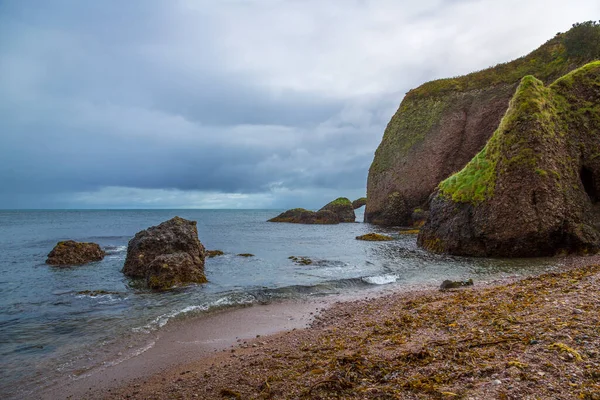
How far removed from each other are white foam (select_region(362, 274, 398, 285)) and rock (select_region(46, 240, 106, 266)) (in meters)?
17.4

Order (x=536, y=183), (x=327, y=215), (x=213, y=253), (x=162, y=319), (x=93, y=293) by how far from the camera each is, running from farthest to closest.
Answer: (x=327, y=215)
(x=213, y=253)
(x=536, y=183)
(x=93, y=293)
(x=162, y=319)

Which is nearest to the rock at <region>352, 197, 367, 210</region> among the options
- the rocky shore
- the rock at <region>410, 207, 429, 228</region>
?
the rock at <region>410, 207, 429, 228</region>

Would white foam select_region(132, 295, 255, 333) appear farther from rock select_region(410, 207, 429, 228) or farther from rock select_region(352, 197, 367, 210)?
rock select_region(352, 197, 367, 210)

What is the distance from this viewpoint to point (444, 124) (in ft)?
154

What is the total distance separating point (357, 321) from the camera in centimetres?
912

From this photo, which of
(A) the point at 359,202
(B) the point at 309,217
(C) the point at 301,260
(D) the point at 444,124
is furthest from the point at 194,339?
(A) the point at 359,202

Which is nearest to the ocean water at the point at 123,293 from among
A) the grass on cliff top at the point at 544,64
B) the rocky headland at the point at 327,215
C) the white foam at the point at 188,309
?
the white foam at the point at 188,309

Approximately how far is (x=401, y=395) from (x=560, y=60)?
164 ft

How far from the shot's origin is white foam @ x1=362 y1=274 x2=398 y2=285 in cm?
1496

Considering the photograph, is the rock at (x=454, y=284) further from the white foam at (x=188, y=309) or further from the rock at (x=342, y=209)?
the rock at (x=342, y=209)

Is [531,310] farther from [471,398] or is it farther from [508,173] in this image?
[508,173]

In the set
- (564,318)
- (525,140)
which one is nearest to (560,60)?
(525,140)

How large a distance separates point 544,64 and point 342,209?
3916 cm

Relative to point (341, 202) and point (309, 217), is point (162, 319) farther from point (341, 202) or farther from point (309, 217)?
point (341, 202)
